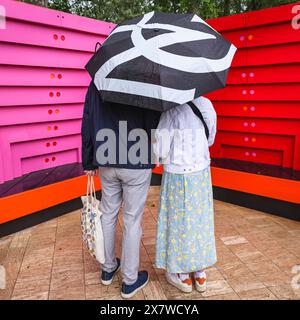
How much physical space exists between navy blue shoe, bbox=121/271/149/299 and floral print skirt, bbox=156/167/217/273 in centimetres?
25

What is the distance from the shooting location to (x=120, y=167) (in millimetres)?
2029

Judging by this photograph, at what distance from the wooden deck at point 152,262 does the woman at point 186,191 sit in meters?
0.28

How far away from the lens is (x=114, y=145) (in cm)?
203

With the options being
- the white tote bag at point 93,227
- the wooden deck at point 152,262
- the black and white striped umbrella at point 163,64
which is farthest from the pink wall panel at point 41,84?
the black and white striped umbrella at point 163,64

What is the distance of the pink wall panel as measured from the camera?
3.19 m

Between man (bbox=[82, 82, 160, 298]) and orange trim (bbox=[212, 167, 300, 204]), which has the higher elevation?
man (bbox=[82, 82, 160, 298])

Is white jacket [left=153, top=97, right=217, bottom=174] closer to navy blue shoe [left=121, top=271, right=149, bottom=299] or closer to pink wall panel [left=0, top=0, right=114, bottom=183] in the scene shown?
navy blue shoe [left=121, top=271, right=149, bottom=299]

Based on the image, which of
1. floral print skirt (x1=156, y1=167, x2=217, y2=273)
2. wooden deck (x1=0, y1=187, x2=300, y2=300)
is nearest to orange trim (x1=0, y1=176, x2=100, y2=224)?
wooden deck (x1=0, y1=187, x2=300, y2=300)

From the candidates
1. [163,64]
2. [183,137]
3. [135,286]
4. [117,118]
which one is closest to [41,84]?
[117,118]

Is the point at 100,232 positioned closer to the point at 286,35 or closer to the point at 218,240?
the point at 218,240

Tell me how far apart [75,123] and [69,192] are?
922 millimetres

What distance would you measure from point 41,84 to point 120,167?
1969 mm

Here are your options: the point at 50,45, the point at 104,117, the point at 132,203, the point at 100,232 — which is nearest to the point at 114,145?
the point at 104,117

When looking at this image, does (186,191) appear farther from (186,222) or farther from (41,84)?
(41,84)
